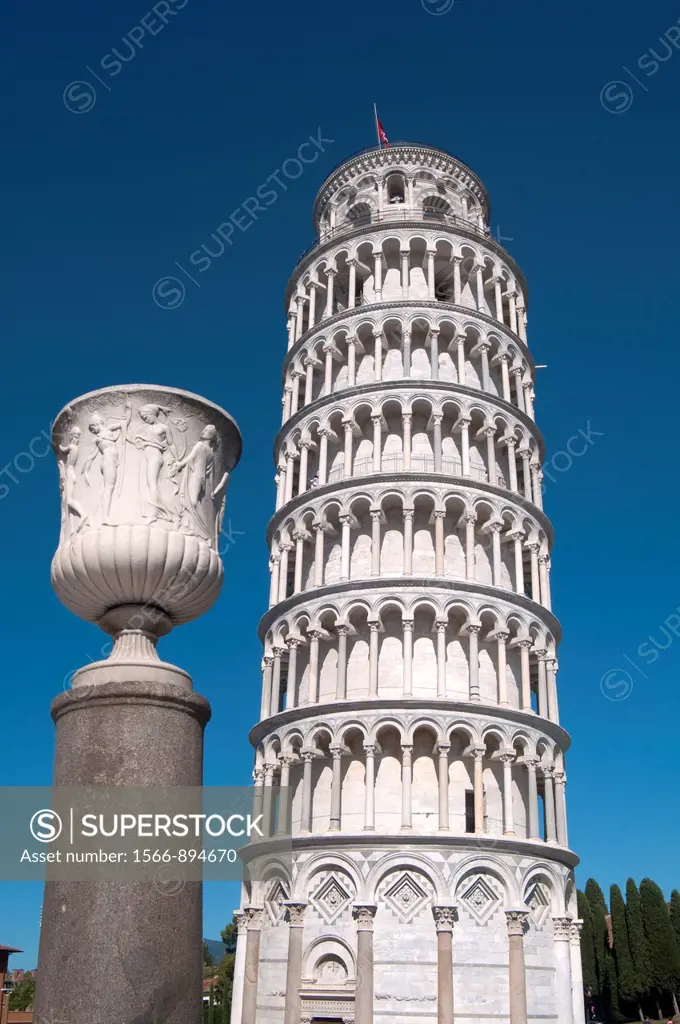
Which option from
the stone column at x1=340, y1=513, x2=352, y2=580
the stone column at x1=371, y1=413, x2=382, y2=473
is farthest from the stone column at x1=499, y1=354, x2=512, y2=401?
the stone column at x1=340, y1=513, x2=352, y2=580

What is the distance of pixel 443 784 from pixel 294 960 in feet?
24.2

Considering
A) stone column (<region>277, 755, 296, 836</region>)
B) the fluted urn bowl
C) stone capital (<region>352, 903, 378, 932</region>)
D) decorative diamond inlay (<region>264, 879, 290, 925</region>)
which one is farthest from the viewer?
stone column (<region>277, 755, 296, 836</region>)

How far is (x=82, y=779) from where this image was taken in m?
7.42

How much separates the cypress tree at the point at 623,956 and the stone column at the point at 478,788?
29051 mm

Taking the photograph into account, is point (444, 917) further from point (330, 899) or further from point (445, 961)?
point (330, 899)

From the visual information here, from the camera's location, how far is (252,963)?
3403cm

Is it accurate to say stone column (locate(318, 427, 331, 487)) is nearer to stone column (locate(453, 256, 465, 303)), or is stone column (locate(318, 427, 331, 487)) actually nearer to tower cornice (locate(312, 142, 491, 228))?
stone column (locate(453, 256, 465, 303))

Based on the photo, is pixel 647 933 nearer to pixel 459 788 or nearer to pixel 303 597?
pixel 459 788

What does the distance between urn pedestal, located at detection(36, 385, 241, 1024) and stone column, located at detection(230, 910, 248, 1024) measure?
2965cm

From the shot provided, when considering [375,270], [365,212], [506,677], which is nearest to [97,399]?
[506,677]

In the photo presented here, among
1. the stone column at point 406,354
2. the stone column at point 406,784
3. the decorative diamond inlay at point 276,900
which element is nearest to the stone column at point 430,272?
the stone column at point 406,354

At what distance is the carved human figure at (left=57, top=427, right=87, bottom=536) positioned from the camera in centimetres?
814

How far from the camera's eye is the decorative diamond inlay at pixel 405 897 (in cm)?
3148

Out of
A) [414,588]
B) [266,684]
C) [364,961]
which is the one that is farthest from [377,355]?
[364,961]
